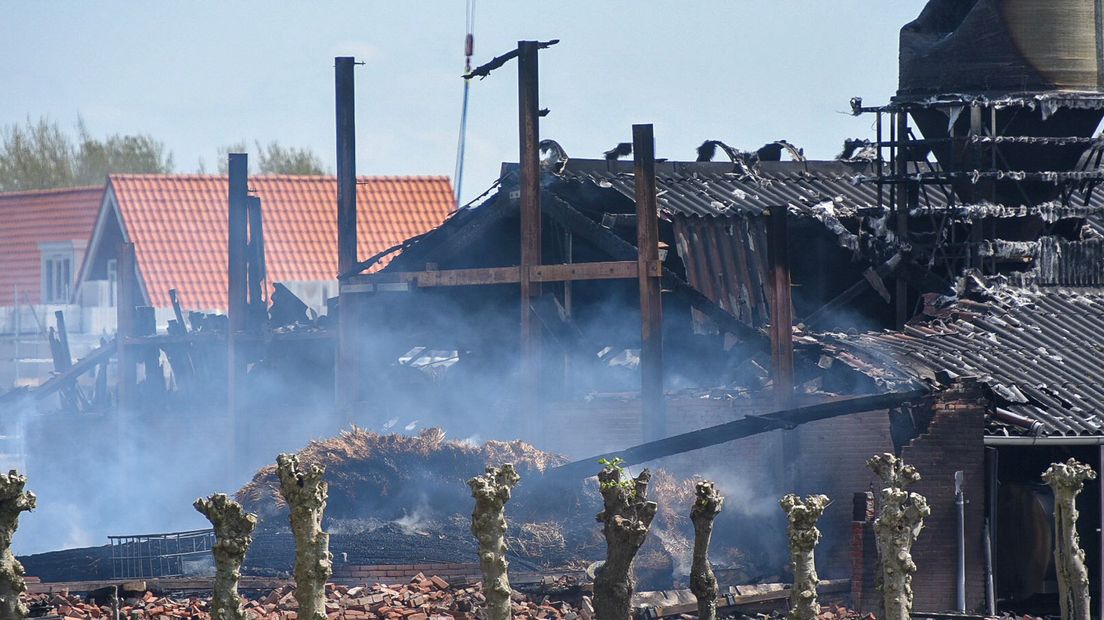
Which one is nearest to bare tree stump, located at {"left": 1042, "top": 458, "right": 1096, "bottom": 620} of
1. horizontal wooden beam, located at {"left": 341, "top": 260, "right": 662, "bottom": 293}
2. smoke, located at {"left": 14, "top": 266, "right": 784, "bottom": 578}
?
horizontal wooden beam, located at {"left": 341, "top": 260, "right": 662, "bottom": 293}

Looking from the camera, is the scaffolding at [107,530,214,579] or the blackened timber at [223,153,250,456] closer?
the scaffolding at [107,530,214,579]

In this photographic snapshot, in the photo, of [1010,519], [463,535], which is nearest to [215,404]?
[463,535]

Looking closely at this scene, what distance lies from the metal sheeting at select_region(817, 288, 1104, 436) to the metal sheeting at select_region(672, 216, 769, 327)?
1968 mm

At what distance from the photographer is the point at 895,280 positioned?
26578 millimetres

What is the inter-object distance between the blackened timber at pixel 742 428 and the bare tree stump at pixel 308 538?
268 inches

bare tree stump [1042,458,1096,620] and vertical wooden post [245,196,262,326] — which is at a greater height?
vertical wooden post [245,196,262,326]

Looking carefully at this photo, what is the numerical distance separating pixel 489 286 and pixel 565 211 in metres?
2.43

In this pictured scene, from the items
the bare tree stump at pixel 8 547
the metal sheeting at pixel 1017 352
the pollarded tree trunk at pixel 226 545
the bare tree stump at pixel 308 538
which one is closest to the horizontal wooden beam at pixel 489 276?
the metal sheeting at pixel 1017 352

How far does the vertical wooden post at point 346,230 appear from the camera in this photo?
26203 mm

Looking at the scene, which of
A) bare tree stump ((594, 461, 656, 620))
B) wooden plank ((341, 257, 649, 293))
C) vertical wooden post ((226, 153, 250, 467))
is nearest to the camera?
bare tree stump ((594, 461, 656, 620))

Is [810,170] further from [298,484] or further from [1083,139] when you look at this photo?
[298,484]

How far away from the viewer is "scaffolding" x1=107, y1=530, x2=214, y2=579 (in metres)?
19.3

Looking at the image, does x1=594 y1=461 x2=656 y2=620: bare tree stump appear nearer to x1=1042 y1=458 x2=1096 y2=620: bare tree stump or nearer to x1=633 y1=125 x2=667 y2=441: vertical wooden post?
x1=1042 y1=458 x2=1096 y2=620: bare tree stump

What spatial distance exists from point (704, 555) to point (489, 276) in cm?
919
